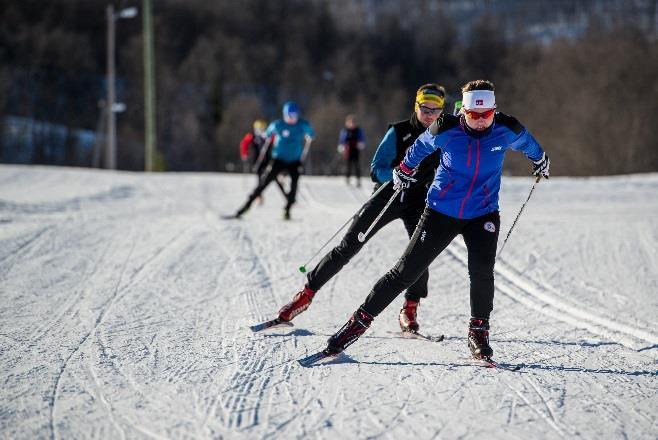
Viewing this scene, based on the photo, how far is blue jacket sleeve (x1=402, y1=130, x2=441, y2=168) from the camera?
429 cm

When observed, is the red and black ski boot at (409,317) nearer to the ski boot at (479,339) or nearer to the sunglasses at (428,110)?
the ski boot at (479,339)

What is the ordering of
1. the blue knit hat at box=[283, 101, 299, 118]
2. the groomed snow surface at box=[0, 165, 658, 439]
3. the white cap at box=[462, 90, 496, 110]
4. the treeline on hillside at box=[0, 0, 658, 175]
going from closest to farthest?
1. the groomed snow surface at box=[0, 165, 658, 439]
2. the white cap at box=[462, 90, 496, 110]
3. the blue knit hat at box=[283, 101, 299, 118]
4. the treeline on hillside at box=[0, 0, 658, 175]

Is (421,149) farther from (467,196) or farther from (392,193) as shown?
(392,193)

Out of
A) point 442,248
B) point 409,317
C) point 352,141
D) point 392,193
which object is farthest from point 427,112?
point 352,141

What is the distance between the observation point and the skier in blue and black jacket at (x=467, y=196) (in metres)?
4.18

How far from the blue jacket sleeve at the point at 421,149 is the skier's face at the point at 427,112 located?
0.71 m

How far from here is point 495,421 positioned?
3.52 m

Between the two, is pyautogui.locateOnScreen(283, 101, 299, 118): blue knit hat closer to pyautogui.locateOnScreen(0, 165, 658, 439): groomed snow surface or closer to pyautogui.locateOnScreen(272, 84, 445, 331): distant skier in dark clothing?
pyautogui.locateOnScreen(0, 165, 658, 439): groomed snow surface

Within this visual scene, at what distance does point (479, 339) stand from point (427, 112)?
5.72 ft

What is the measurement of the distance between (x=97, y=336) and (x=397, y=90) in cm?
6261

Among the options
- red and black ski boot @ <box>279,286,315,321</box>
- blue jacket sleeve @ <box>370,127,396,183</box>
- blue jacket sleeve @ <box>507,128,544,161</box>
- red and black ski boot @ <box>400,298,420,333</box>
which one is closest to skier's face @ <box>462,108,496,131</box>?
blue jacket sleeve @ <box>507,128,544,161</box>

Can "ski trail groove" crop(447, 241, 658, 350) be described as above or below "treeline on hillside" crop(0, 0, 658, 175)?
below

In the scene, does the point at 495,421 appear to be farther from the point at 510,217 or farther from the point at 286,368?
the point at 510,217

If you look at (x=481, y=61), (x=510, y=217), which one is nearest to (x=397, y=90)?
(x=481, y=61)
